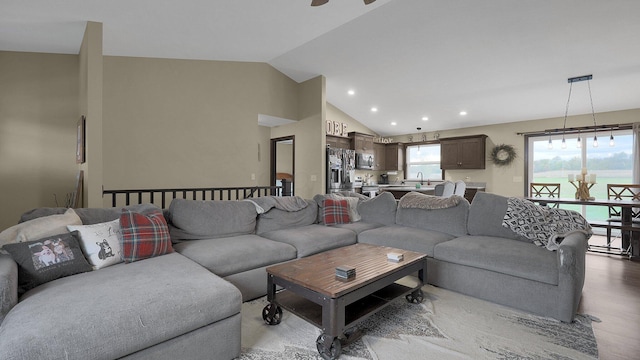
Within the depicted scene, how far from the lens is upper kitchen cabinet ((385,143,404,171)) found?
26.5 feet

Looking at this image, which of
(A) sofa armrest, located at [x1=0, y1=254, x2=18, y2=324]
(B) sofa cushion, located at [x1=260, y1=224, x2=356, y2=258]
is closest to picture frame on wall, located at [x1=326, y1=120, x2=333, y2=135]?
(B) sofa cushion, located at [x1=260, y1=224, x2=356, y2=258]

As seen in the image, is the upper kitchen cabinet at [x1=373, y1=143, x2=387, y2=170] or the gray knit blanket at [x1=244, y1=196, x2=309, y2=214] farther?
the upper kitchen cabinet at [x1=373, y1=143, x2=387, y2=170]

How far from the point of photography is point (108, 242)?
2146 millimetres

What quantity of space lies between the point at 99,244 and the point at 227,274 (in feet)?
3.09

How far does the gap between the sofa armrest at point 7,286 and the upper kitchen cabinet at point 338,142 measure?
542 centimetres

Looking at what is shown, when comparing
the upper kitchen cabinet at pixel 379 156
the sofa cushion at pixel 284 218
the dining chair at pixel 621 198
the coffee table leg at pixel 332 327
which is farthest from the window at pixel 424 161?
the coffee table leg at pixel 332 327

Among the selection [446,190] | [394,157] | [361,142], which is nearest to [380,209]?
[446,190]

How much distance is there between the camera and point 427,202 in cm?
368

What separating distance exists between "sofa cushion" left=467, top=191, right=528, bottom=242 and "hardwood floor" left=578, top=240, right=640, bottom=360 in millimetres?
826

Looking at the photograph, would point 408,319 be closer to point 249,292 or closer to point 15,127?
point 249,292

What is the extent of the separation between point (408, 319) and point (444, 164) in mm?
5718

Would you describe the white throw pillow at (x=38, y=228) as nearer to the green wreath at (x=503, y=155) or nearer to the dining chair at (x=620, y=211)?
the dining chair at (x=620, y=211)

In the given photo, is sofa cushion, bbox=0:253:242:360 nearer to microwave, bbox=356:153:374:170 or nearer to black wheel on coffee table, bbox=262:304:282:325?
black wheel on coffee table, bbox=262:304:282:325

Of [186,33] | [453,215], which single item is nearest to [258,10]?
[186,33]
